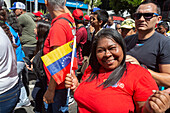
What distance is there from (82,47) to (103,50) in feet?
8.54

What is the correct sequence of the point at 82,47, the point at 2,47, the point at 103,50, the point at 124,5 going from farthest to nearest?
the point at 124,5
the point at 82,47
the point at 2,47
the point at 103,50

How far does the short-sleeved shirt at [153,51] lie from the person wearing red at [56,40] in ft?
2.83

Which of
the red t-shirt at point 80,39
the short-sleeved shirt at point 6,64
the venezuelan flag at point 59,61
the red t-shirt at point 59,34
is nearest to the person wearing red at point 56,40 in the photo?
the red t-shirt at point 59,34

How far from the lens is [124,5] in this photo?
26406 millimetres

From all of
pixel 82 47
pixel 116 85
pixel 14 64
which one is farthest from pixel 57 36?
pixel 82 47

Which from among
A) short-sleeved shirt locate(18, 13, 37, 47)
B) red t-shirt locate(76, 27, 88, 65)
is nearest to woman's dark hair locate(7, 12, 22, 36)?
short-sleeved shirt locate(18, 13, 37, 47)

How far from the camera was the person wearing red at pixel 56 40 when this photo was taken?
1771 mm

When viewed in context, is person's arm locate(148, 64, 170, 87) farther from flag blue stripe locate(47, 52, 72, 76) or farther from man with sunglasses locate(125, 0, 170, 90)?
flag blue stripe locate(47, 52, 72, 76)

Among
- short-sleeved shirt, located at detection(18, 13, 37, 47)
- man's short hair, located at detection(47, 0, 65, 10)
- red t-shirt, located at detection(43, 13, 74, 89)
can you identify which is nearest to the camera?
red t-shirt, located at detection(43, 13, 74, 89)

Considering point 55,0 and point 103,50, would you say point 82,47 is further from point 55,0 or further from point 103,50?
point 103,50

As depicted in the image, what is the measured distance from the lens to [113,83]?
1325 mm

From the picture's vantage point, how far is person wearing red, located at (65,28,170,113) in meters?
1.22

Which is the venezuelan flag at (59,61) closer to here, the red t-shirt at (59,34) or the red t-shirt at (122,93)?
the red t-shirt at (59,34)

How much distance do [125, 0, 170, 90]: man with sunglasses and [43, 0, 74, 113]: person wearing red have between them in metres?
0.80
